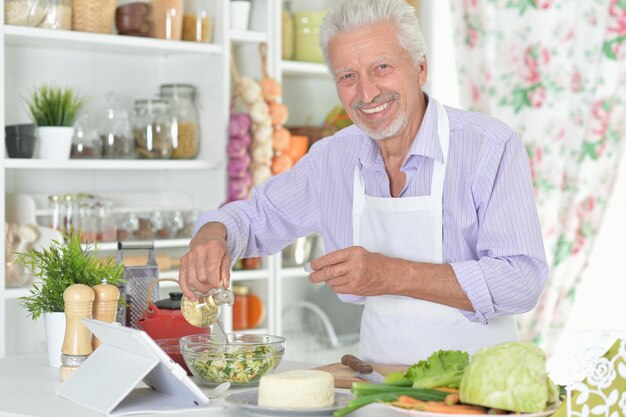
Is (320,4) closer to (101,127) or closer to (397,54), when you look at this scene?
(101,127)

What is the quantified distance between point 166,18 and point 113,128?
17.0 inches

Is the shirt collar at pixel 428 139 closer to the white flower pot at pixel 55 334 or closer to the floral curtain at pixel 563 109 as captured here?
the white flower pot at pixel 55 334

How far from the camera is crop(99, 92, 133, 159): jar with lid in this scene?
348cm

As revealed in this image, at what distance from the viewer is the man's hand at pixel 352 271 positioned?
198cm

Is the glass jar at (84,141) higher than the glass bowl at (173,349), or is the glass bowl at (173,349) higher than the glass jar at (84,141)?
the glass jar at (84,141)

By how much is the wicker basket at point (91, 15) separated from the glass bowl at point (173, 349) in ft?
5.26

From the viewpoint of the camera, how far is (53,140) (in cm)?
330

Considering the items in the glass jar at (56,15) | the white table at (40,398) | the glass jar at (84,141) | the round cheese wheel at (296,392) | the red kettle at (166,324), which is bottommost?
the white table at (40,398)

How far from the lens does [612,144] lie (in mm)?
3855

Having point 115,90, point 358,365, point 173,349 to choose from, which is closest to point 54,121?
point 115,90

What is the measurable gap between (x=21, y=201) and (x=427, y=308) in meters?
1.66

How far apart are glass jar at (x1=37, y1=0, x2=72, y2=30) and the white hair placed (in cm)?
129

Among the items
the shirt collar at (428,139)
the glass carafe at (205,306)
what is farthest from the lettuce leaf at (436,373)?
the shirt collar at (428,139)

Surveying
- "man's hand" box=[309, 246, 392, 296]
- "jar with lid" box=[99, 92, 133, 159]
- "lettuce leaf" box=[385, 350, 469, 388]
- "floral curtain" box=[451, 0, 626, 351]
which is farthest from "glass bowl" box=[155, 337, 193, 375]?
"floral curtain" box=[451, 0, 626, 351]
